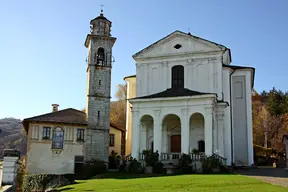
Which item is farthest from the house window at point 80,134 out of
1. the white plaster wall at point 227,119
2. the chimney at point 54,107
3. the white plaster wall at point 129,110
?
the white plaster wall at point 227,119

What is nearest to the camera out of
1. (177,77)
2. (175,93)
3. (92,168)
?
(92,168)

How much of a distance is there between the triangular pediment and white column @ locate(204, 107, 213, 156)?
23.7 feet

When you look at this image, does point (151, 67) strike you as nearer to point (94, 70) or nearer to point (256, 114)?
point (94, 70)

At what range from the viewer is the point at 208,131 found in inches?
1201

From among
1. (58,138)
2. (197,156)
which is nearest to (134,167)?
(197,156)

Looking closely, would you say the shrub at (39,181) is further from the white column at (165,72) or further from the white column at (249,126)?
the white column at (249,126)

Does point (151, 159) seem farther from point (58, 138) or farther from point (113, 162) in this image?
point (58, 138)

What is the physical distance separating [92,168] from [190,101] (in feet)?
34.0

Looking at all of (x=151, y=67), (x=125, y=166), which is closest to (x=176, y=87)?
(x=151, y=67)

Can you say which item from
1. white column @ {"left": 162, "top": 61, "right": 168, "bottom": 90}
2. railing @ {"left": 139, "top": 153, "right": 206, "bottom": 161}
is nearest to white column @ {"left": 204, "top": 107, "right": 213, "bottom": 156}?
railing @ {"left": 139, "top": 153, "right": 206, "bottom": 161}

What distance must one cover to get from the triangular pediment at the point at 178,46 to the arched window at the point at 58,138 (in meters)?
10.4

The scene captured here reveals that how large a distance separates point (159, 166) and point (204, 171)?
11.6 feet

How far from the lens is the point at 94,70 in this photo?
3656cm

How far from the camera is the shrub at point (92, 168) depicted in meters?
32.2
